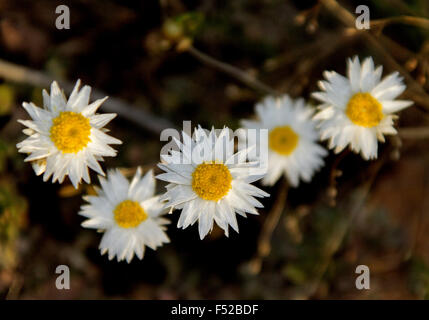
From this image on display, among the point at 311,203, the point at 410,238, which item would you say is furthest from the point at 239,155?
the point at 410,238

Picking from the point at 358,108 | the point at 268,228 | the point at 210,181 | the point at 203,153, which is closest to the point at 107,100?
the point at 203,153

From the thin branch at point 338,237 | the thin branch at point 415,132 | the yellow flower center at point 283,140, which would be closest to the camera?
the yellow flower center at point 283,140

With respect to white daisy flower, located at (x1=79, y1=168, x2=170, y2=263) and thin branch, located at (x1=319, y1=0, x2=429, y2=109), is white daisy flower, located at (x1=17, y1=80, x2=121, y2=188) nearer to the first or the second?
white daisy flower, located at (x1=79, y1=168, x2=170, y2=263)

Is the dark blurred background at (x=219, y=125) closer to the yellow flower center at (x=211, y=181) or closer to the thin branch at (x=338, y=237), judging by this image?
the thin branch at (x=338, y=237)

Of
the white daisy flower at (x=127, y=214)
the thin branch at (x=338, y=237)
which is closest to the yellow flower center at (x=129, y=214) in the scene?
the white daisy flower at (x=127, y=214)

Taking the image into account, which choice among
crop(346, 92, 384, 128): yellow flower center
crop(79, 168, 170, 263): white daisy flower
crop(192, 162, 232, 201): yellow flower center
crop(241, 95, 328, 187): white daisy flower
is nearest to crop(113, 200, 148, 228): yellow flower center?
crop(79, 168, 170, 263): white daisy flower

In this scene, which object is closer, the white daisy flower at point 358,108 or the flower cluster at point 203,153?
the flower cluster at point 203,153
